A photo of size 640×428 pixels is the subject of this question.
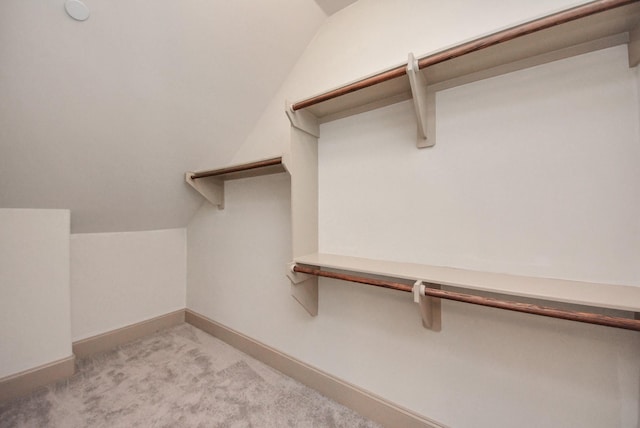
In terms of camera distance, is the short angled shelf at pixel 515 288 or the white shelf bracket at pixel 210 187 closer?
the short angled shelf at pixel 515 288

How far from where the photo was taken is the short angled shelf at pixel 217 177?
71.1 inches

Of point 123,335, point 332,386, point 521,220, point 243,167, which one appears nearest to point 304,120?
point 243,167

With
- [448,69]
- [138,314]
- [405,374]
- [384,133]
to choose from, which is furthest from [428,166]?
[138,314]

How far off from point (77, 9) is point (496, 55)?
175 cm

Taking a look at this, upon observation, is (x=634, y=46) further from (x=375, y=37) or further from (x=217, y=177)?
(x=217, y=177)

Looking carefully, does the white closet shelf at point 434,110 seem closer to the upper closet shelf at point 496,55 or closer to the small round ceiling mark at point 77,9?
the upper closet shelf at point 496,55

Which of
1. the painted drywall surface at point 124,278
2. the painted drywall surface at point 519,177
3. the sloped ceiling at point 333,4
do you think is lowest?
the painted drywall surface at point 124,278

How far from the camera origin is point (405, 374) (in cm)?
131

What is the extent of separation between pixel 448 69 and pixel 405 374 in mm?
1429

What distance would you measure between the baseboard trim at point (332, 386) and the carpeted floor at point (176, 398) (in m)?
0.04

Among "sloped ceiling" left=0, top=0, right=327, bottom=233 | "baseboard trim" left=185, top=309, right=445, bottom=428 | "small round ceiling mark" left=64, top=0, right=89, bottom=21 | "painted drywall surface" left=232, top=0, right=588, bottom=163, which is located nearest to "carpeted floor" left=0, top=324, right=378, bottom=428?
"baseboard trim" left=185, top=309, right=445, bottom=428

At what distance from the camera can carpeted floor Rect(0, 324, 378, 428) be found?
4.66 ft

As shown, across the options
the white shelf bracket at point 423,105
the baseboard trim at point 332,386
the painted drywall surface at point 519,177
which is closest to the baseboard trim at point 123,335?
the baseboard trim at point 332,386

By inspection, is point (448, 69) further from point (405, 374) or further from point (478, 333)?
point (405, 374)
